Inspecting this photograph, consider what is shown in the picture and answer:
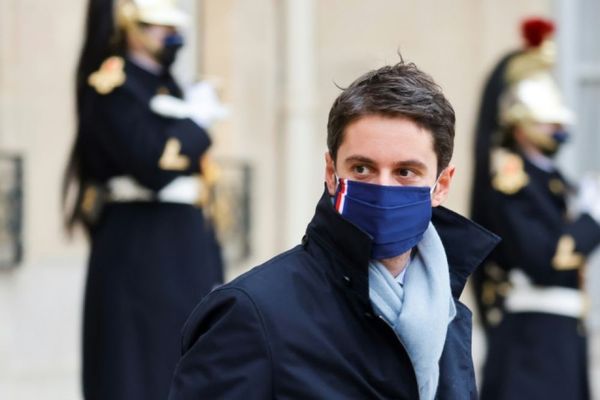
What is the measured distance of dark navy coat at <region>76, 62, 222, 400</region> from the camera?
234 inches

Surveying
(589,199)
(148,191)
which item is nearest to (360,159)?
(148,191)

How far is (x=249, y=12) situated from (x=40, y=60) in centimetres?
183

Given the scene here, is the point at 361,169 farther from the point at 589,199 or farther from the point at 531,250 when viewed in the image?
the point at 589,199

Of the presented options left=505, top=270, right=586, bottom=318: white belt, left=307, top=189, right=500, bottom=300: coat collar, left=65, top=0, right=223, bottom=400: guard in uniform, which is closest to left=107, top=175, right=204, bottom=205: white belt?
left=65, top=0, right=223, bottom=400: guard in uniform

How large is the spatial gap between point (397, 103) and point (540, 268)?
13.7ft

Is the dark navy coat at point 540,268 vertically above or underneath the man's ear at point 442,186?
underneath

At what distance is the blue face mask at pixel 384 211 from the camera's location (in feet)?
8.87

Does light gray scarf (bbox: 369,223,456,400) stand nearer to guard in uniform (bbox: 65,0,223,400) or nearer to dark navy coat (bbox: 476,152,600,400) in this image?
guard in uniform (bbox: 65,0,223,400)

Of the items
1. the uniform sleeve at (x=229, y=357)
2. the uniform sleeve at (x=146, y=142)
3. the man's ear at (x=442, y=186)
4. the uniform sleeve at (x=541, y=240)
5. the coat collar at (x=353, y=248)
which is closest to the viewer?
the uniform sleeve at (x=229, y=357)

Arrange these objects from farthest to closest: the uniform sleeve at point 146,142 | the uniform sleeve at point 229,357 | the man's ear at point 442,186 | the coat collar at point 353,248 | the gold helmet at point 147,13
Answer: the gold helmet at point 147,13, the uniform sleeve at point 146,142, the man's ear at point 442,186, the coat collar at point 353,248, the uniform sleeve at point 229,357

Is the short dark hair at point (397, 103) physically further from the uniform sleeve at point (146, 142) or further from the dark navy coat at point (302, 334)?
the uniform sleeve at point (146, 142)

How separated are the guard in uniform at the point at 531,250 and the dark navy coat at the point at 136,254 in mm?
1426

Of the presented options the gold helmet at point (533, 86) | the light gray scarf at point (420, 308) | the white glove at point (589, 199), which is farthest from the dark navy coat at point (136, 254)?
the light gray scarf at point (420, 308)

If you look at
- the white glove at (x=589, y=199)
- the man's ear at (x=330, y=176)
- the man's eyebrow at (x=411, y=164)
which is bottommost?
the white glove at (x=589, y=199)
